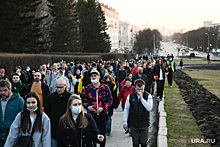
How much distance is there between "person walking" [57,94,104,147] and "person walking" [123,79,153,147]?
152cm

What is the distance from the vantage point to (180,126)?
9406 mm

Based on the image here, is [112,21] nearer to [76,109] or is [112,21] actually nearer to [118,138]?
[118,138]

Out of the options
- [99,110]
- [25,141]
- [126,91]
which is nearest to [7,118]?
[25,141]

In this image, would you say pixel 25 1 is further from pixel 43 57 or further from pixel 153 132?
pixel 153 132

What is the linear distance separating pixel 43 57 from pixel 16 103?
1968cm

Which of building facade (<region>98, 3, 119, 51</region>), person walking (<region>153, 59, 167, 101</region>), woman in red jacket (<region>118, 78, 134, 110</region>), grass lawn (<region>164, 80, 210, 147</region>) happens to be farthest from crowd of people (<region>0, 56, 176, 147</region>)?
building facade (<region>98, 3, 119, 51</region>)

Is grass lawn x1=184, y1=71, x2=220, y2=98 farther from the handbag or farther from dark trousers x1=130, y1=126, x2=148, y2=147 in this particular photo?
the handbag

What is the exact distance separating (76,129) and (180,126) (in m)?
5.77

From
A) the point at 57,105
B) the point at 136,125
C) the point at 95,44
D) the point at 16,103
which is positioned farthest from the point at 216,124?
the point at 95,44

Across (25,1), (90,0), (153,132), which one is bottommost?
(153,132)

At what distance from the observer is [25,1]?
3141cm

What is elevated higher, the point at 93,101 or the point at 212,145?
the point at 93,101

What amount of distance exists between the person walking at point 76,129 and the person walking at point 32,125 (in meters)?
0.29

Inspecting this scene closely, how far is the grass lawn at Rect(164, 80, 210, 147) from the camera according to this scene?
7.74 metres
